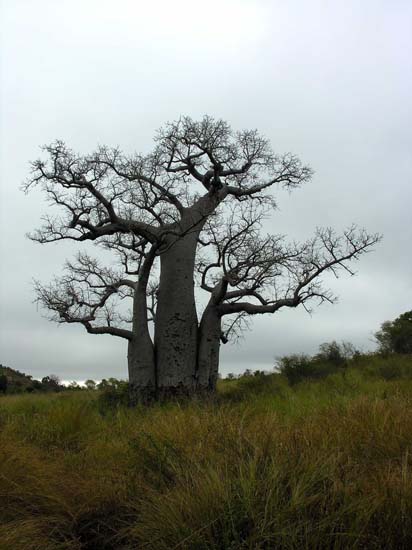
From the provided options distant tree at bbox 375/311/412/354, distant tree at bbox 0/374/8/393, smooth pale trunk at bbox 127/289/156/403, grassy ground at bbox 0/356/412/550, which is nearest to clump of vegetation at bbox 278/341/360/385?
distant tree at bbox 375/311/412/354

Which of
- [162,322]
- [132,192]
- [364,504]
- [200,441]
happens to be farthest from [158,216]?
[364,504]

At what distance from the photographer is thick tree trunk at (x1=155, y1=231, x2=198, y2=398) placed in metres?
11.7

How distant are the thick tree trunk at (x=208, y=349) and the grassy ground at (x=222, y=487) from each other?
6887mm

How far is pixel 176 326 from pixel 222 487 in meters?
9.22

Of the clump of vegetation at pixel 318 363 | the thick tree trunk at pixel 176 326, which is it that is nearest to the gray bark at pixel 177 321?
the thick tree trunk at pixel 176 326

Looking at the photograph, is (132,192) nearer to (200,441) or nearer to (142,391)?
(142,391)

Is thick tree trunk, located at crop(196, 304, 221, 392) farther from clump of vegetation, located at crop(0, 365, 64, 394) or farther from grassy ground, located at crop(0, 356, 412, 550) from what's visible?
clump of vegetation, located at crop(0, 365, 64, 394)

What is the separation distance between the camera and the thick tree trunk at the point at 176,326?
11734 mm

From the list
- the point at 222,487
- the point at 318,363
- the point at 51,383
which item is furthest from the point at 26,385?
the point at 222,487

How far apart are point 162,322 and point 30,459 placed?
8.02 metres

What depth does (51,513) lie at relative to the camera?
339 cm

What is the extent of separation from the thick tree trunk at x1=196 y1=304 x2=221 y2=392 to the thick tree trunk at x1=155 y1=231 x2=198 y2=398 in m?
0.16

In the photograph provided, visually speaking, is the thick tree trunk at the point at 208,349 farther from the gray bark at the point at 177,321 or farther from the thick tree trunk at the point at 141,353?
the thick tree trunk at the point at 141,353

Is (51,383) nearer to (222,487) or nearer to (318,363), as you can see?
(318,363)
